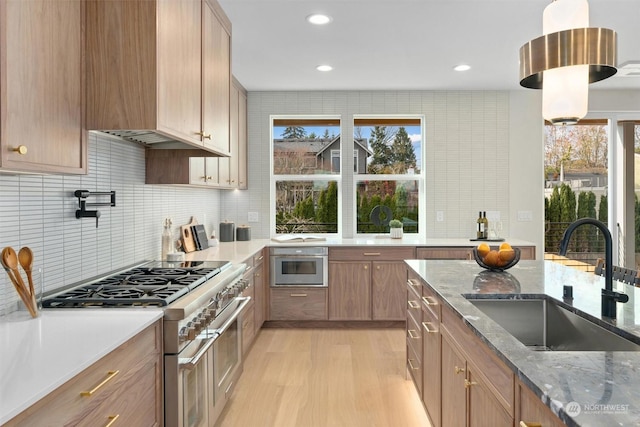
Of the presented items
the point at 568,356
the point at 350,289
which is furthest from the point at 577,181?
the point at 568,356

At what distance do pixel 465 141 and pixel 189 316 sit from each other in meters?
3.99

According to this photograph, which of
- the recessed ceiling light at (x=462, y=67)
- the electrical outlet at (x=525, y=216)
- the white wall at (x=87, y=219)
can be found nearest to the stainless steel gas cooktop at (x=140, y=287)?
the white wall at (x=87, y=219)

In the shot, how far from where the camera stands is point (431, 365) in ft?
7.77

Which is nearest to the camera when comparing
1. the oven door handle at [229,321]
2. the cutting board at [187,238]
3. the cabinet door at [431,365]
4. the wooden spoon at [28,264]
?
the wooden spoon at [28,264]

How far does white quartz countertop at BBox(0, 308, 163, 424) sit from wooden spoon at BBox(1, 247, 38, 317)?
6 centimetres

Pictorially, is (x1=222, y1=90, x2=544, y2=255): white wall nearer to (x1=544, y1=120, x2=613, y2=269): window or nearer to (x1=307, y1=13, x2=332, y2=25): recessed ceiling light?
(x1=544, y1=120, x2=613, y2=269): window

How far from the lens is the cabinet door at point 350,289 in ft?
15.1

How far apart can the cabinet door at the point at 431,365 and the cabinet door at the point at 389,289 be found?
6.44 ft

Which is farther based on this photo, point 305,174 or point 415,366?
point 305,174

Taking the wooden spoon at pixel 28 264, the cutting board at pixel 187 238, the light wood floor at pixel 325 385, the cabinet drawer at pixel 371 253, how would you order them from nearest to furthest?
the wooden spoon at pixel 28 264
the light wood floor at pixel 325 385
the cutting board at pixel 187 238
the cabinet drawer at pixel 371 253

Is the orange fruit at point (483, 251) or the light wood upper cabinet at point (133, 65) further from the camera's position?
the orange fruit at point (483, 251)

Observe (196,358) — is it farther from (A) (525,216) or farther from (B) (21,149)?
(A) (525,216)

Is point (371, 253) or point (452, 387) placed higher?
point (371, 253)

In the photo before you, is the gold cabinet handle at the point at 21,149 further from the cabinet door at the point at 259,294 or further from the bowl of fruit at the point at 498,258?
the cabinet door at the point at 259,294
